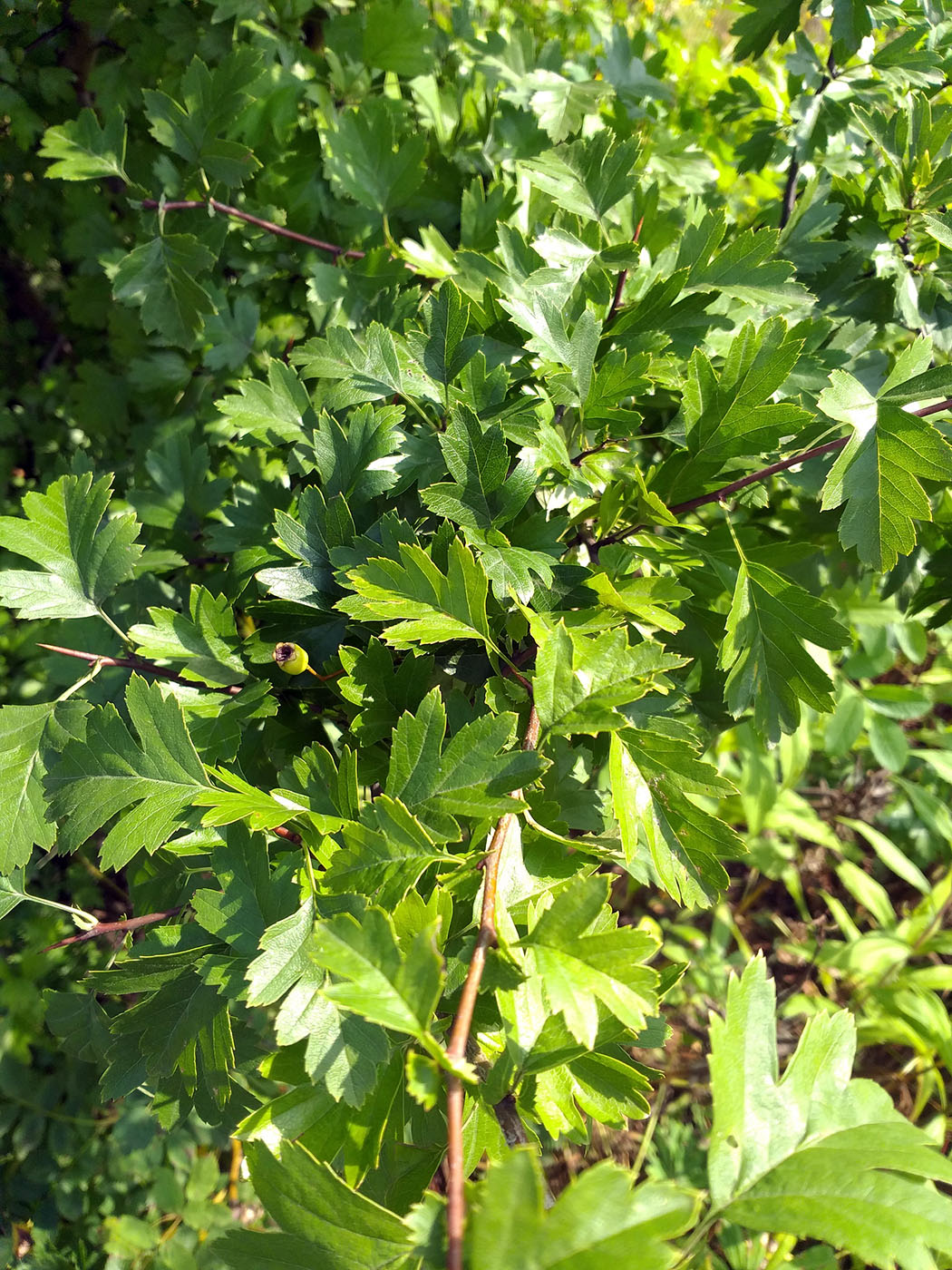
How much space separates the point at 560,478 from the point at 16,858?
62 cm

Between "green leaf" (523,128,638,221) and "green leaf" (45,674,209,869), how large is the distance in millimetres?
677

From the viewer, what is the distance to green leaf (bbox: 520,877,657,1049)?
0.52 m

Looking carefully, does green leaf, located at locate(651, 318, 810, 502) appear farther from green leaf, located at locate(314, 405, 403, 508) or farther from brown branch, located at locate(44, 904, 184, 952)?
brown branch, located at locate(44, 904, 184, 952)

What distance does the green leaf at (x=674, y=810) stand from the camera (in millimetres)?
667

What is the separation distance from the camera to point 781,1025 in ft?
7.14

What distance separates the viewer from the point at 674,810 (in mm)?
684

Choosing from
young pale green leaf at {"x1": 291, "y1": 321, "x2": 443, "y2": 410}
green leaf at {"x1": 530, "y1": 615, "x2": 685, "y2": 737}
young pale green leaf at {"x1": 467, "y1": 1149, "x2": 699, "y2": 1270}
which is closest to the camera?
young pale green leaf at {"x1": 467, "y1": 1149, "x2": 699, "y2": 1270}

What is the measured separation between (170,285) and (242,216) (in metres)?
0.15

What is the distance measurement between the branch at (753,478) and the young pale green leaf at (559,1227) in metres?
0.56

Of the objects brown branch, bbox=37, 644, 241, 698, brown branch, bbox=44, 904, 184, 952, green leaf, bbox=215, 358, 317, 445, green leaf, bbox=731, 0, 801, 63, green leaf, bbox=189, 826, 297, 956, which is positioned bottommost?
brown branch, bbox=44, 904, 184, 952

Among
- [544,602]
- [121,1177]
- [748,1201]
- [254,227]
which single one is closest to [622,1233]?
[748,1201]

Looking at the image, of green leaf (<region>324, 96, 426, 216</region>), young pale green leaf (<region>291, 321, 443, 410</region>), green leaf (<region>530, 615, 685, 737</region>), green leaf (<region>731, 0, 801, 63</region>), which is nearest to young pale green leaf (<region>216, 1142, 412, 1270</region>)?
green leaf (<region>530, 615, 685, 737</region>)

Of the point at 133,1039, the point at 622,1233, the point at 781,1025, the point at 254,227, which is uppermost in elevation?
the point at 254,227

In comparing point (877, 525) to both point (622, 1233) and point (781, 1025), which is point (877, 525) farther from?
point (781, 1025)
